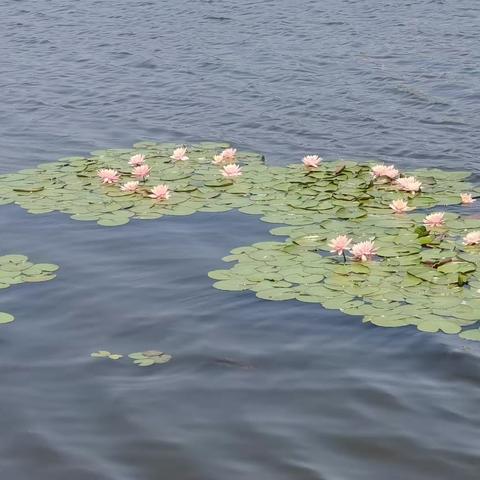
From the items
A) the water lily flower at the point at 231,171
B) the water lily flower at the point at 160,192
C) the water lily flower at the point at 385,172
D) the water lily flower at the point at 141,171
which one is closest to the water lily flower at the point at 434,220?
the water lily flower at the point at 385,172

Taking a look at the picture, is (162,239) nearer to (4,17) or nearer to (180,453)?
(180,453)

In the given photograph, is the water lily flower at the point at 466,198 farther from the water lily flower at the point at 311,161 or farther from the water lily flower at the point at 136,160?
the water lily flower at the point at 136,160

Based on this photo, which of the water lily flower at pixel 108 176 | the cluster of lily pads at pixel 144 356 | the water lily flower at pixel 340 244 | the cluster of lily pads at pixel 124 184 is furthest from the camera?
the water lily flower at pixel 108 176

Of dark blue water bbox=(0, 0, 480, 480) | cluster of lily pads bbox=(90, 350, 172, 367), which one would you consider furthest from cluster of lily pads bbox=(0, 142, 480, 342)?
cluster of lily pads bbox=(90, 350, 172, 367)

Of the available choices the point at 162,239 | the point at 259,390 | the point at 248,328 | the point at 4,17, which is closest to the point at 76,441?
the point at 259,390

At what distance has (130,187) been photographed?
7805 millimetres

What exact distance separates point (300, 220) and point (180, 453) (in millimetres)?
2985

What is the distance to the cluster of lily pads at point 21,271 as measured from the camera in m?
6.34

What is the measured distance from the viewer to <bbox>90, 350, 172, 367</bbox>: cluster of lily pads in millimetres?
5227

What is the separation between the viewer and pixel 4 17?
1592cm

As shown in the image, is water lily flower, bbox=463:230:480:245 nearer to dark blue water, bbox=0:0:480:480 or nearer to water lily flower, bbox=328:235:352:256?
water lily flower, bbox=328:235:352:256

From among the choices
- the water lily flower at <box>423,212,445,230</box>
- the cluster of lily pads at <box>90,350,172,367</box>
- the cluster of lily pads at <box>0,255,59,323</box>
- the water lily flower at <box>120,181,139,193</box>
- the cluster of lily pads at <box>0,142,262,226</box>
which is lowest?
the cluster of lily pads at <box>0,255,59,323</box>

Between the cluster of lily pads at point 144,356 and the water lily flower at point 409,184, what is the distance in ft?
9.67

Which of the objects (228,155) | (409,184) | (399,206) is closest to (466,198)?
(409,184)
